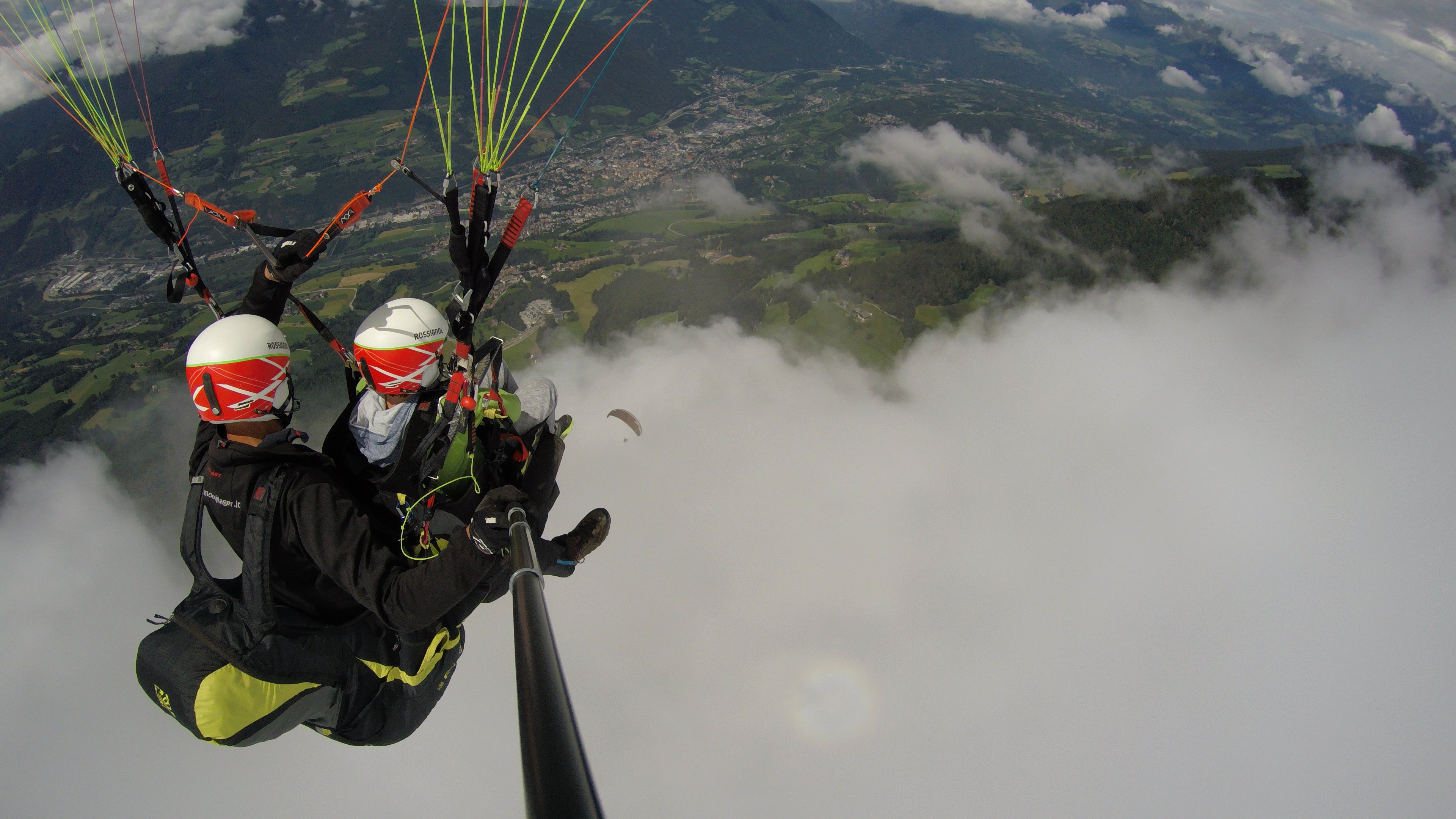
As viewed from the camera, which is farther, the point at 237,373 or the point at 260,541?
the point at 237,373

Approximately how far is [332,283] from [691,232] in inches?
1303

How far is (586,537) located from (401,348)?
157cm

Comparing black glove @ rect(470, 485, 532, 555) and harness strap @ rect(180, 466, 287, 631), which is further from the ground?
black glove @ rect(470, 485, 532, 555)

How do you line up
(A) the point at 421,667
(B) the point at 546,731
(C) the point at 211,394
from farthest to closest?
(A) the point at 421,667 → (C) the point at 211,394 → (B) the point at 546,731

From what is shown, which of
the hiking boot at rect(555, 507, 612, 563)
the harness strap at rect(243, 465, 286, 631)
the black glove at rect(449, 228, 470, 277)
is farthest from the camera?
the black glove at rect(449, 228, 470, 277)

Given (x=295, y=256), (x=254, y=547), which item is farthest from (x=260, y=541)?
(x=295, y=256)

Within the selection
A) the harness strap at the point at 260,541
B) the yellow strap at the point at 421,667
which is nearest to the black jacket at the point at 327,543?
the harness strap at the point at 260,541

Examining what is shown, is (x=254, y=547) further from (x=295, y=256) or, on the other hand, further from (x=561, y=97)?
(x=561, y=97)

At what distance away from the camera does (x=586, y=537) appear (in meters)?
3.43

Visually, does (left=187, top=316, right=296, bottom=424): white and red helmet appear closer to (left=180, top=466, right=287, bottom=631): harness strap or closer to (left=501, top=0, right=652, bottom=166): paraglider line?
(left=180, top=466, right=287, bottom=631): harness strap

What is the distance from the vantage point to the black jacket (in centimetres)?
242

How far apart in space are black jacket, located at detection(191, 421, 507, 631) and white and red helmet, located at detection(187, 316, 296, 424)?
17 cm

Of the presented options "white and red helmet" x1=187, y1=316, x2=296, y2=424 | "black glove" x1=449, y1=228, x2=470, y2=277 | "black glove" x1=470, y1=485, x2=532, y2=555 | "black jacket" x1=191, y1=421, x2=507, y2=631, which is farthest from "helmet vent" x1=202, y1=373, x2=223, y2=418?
"black glove" x1=470, y1=485, x2=532, y2=555

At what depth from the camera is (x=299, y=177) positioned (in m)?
88.2
